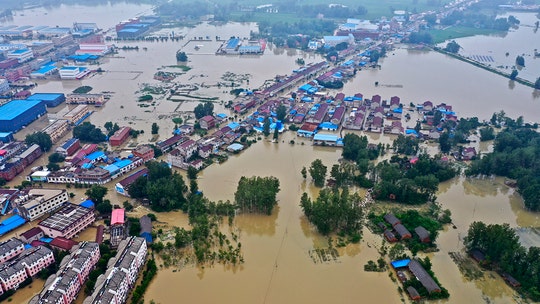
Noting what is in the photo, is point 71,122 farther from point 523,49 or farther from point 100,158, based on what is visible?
point 523,49

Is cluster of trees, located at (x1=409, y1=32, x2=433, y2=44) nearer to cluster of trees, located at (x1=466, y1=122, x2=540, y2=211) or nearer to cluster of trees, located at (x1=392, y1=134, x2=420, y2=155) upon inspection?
cluster of trees, located at (x1=466, y1=122, x2=540, y2=211)

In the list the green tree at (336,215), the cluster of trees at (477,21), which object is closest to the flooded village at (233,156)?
the green tree at (336,215)

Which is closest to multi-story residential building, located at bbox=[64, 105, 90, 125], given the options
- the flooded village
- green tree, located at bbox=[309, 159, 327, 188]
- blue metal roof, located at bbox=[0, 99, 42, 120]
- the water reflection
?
the flooded village

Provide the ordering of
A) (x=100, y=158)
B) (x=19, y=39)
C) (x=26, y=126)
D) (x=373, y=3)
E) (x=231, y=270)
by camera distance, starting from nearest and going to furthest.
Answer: (x=231, y=270), (x=100, y=158), (x=26, y=126), (x=19, y=39), (x=373, y=3)

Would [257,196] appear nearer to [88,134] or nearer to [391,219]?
[391,219]

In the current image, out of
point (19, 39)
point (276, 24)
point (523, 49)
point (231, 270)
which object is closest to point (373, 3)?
point (276, 24)

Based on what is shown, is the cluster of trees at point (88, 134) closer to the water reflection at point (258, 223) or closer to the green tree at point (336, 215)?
the water reflection at point (258, 223)

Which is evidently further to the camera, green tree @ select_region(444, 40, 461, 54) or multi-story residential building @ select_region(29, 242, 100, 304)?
green tree @ select_region(444, 40, 461, 54)
